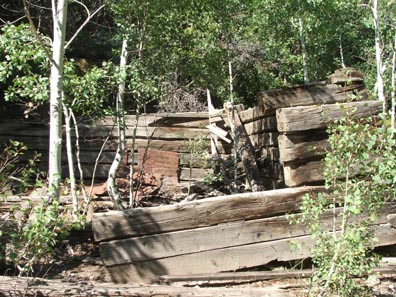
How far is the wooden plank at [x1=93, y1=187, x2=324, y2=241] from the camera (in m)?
4.54

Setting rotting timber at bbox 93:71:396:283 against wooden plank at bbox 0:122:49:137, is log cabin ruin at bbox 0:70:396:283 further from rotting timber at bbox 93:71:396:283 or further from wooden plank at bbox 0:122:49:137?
wooden plank at bbox 0:122:49:137

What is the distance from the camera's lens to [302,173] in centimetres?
508

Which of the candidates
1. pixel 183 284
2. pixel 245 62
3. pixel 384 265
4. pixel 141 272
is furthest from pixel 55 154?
pixel 245 62

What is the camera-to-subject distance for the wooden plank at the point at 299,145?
5.01 meters

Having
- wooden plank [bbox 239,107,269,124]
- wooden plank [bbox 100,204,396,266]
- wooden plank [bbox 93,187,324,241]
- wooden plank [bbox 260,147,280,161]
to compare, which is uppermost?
wooden plank [bbox 239,107,269,124]

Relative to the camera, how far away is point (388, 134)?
138 inches

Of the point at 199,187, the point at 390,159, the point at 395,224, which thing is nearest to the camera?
the point at 390,159

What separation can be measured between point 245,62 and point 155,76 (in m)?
7.90

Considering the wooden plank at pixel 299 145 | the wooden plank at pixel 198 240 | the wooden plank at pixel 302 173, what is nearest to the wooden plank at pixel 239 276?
the wooden plank at pixel 198 240

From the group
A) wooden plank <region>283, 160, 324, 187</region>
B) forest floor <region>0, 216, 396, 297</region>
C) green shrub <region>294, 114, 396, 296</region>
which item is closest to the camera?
green shrub <region>294, 114, 396, 296</region>

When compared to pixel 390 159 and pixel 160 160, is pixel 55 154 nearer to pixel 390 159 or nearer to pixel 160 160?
pixel 390 159

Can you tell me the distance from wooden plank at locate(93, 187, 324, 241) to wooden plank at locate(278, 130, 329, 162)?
14.8 inches

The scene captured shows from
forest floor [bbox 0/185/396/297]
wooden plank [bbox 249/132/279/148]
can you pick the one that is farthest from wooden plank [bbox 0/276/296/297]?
wooden plank [bbox 249/132/279/148]

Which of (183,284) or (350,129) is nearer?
(350,129)
